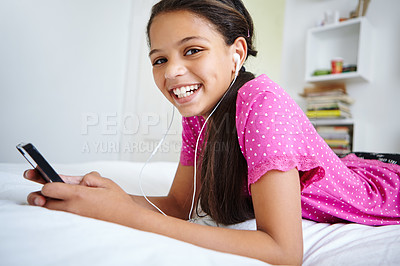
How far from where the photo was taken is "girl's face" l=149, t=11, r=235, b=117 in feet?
2.55

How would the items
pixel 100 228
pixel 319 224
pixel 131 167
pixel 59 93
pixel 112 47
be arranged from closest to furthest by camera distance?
pixel 100 228 → pixel 319 224 → pixel 131 167 → pixel 59 93 → pixel 112 47

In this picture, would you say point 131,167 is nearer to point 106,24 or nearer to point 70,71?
point 70,71

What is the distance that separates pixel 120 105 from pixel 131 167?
4.67ft

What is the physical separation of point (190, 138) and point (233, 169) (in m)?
0.33

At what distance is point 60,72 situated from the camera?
7.14 feet

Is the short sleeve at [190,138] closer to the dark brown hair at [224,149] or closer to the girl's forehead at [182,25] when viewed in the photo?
the dark brown hair at [224,149]

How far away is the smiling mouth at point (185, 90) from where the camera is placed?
0.82 meters

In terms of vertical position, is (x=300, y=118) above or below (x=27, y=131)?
above

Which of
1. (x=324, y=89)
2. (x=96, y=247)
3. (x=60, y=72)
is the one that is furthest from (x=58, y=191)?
(x=324, y=89)

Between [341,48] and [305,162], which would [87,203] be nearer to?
[305,162]

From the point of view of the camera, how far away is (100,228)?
0.43 metres

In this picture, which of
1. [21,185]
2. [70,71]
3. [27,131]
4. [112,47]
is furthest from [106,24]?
[21,185]

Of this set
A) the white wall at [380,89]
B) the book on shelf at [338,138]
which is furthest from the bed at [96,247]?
the white wall at [380,89]

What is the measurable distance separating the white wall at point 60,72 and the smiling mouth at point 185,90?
150 centimetres
